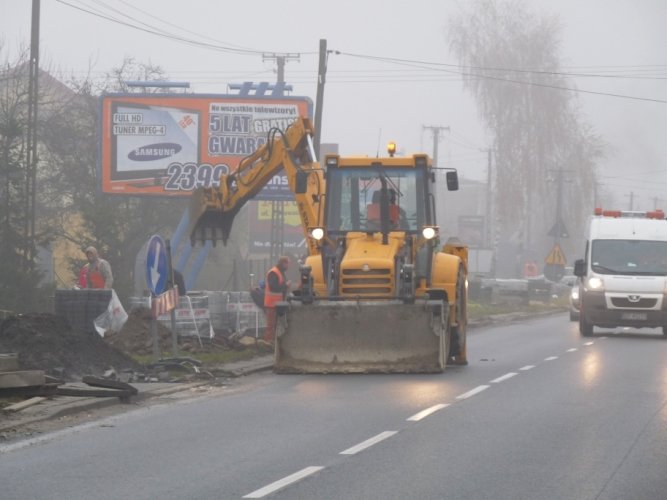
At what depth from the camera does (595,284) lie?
30.1 metres

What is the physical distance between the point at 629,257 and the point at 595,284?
1132 mm

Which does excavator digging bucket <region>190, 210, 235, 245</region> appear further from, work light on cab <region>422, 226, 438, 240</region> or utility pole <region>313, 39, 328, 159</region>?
utility pole <region>313, 39, 328, 159</region>

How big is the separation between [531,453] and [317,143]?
88.4ft

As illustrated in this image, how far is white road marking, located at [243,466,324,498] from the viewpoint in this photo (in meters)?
9.09

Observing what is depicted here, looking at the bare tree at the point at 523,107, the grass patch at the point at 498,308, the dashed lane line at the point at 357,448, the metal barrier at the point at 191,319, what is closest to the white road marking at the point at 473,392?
the dashed lane line at the point at 357,448

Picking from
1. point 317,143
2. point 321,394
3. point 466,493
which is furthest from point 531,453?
point 317,143

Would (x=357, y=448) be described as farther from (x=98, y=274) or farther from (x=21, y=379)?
(x=98, y=274)

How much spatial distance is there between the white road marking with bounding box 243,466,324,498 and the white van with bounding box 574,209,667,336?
67.5ft

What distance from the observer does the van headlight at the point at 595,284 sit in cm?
3003

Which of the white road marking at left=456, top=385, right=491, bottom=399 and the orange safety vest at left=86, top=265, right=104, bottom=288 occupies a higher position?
the orange safety vest at left=86, top=265, right=104, bottom=288

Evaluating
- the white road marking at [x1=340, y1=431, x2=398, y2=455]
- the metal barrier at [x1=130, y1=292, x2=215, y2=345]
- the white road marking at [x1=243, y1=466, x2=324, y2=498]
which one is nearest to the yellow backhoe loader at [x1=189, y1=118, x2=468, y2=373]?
the metal barrier at [x1=130, y1=292, x2=215, y2=345]

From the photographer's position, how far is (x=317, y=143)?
3756 centimetres

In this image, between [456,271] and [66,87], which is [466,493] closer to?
[456,271]

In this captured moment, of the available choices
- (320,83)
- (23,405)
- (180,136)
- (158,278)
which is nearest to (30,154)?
(320,83)
